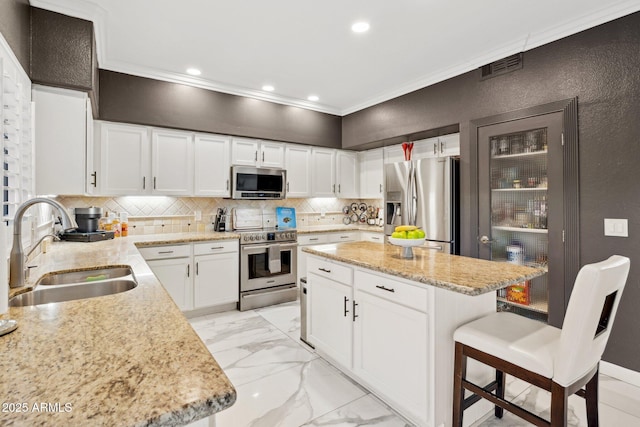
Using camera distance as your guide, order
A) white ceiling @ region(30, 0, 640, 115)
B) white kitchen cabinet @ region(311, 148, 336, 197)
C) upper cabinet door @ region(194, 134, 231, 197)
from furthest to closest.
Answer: white kitchen cabinet @ region(311, 148, 336, 197), upper cabinet door @ region(194, 134, 231, 197), white ceiling @ region(30, 0, 640, 115)

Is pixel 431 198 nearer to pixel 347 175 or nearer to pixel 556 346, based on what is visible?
pixel 347 175

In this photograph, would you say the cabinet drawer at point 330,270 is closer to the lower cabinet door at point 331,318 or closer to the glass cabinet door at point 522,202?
the lower cabinet door at point 331,318

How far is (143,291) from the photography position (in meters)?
1.42

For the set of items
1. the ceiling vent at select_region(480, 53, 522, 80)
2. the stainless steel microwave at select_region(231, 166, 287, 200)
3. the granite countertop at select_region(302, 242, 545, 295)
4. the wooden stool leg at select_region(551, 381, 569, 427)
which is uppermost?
the ceiling vent at select_region(480, 53, 522, 80)

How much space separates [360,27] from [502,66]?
56.1 inches

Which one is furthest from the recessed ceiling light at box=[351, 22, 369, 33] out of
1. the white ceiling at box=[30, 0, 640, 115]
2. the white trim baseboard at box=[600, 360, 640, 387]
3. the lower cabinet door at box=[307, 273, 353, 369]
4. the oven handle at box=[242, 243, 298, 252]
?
the white trim baseboard at box=[600, 360, 640, 387]

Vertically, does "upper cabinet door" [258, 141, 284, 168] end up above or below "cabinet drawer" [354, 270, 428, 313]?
above

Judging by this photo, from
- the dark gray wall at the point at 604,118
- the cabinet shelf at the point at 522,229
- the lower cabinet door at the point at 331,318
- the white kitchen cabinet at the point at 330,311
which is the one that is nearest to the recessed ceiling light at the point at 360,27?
the dark gray wall at the point at 604,118

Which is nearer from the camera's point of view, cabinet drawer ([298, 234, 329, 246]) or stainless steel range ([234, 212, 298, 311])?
stainless steel range ([234, 212, 298, 311])

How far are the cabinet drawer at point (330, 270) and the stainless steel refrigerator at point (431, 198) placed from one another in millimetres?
1346

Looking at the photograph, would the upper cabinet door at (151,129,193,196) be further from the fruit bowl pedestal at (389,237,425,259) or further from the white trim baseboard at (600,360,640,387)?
the white trim baseboard at (600,360,640,387)

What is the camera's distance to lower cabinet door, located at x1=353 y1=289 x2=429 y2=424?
173 centimetres

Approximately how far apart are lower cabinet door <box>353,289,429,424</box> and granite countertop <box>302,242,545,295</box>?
21cm

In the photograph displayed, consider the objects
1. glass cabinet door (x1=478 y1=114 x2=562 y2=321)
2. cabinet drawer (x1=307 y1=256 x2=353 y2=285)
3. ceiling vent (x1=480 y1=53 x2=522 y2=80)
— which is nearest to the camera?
cabinet drawer (x1=307 y1=256 x2=353 y2=285)
